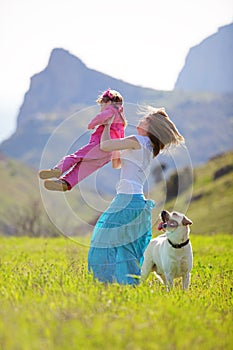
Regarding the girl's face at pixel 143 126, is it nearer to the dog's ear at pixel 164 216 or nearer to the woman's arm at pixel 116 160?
the woman's arm at pixel 116 160

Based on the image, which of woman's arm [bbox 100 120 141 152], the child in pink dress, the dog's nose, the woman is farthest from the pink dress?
the dog's nose

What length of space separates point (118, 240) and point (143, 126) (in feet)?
5.40

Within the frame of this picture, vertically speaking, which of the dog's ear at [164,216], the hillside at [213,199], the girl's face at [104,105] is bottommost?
the hillside at [213,199]

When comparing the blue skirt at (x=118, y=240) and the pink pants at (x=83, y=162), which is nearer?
the blue skirt at (x=118, y=240)

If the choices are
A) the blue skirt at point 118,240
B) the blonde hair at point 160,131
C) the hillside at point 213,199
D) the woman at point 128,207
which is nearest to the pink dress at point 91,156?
the woman at point 128,207

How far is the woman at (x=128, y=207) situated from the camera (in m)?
7.74

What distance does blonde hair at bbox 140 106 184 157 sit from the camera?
790 cm

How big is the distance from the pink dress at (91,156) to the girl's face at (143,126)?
25 cm

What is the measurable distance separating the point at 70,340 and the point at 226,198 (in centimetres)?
8780

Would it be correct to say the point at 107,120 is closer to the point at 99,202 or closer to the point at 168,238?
the point at 99,202

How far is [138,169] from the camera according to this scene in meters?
7.80

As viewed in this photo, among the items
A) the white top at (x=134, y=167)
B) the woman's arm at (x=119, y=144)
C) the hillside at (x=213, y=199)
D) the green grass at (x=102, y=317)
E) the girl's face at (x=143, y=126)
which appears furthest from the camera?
the hillside at (x=213, y=199)

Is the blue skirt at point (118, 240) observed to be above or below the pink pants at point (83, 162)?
below

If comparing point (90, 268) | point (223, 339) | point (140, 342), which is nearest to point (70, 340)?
point (140, 342)
